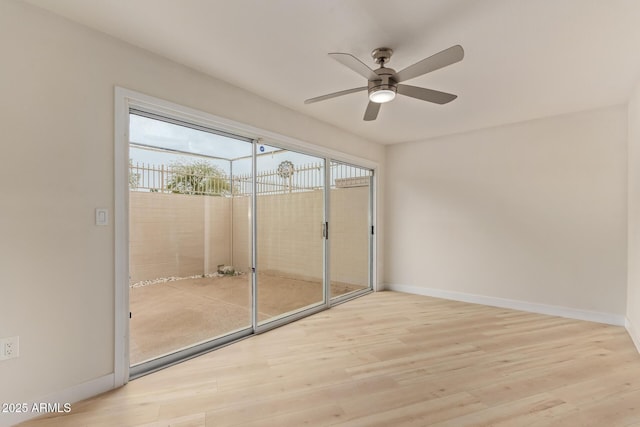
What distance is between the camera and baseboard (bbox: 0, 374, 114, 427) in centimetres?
171

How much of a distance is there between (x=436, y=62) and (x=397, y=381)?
2.29 meters

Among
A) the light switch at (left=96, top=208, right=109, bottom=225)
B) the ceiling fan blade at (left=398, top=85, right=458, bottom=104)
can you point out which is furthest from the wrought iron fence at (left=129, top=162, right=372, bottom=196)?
the ceiling fan blade at (left=398, top=85, right=458, bottom=104)

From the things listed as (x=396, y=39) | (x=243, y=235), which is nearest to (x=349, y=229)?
(x=243, y=235)

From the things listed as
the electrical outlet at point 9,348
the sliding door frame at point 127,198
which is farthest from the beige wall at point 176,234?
the electrical outlet at point 9,348

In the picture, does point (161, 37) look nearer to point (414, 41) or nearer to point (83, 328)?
point (414, 41)

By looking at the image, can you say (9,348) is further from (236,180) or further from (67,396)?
(236,180)

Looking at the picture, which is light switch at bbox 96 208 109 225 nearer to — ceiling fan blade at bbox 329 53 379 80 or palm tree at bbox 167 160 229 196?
palm tree at bbox 167 160 229 196

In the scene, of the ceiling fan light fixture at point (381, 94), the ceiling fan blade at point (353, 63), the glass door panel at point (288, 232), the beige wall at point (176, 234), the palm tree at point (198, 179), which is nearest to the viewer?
the ceiling fan blade at point (353, 63)

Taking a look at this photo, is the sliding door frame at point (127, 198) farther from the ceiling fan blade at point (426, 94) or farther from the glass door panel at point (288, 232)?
the ceiling fan blade at point (426, 94)

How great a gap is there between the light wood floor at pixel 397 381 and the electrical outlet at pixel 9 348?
0.42m

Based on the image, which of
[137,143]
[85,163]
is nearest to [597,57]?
[137,143]

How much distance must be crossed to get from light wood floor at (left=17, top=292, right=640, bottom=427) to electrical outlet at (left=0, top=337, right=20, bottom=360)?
0.42 m

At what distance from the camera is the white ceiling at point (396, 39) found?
179 cm

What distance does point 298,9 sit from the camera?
1.80 metres
